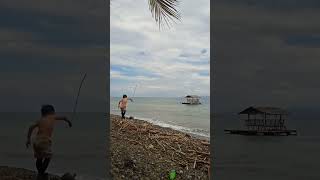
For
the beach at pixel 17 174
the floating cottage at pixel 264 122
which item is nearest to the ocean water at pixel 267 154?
the floating cottage at pixel 264 122

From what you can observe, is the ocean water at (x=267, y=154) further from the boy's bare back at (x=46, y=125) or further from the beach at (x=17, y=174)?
the boy's bare back at (x=46, y=125)

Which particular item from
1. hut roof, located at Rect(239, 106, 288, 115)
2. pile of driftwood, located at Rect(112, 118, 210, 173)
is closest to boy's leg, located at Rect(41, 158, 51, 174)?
pile of driftwood, located at Rect(112, 118, 210, 173)

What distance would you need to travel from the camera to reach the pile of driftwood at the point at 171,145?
11.3 metres

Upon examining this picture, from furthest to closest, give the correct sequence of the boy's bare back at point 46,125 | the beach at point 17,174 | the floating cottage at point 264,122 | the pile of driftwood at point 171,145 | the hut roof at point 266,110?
the floating cottage at point 264,122
the hut roof at point 266,110
the pile of driftwood at point 171,145
the beach at point 17,174
the boy's bare back at point 46,125

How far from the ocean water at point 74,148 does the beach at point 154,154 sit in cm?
61

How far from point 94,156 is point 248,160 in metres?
5.53

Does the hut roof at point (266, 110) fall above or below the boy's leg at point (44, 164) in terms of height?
above

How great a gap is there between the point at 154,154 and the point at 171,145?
3.24 feet

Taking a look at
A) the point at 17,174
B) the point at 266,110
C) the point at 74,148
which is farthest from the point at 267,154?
the point at 17,174

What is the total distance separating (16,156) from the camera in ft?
30.0

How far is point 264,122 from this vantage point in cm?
1617

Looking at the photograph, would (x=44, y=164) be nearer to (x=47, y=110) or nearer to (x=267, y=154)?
(x=47, y=110)

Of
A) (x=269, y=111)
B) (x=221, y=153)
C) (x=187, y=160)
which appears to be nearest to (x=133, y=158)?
(x=187, y=160)

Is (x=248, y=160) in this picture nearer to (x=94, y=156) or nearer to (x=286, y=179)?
(x=286, y=179)
